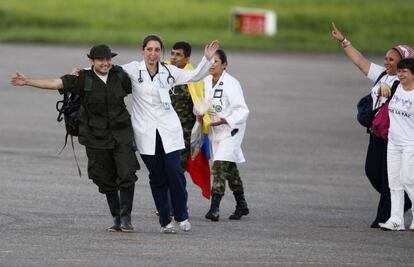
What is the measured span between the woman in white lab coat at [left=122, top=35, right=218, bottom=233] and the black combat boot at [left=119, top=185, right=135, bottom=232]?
1.10 feet

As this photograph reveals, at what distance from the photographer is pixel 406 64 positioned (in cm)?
1319

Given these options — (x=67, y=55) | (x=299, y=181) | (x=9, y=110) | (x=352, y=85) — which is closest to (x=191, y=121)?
(x=299, y=181)

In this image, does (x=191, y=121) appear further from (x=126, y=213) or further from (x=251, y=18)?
(x=251, y=18)

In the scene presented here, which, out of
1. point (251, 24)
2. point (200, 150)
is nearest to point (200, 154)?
point (200, 150)

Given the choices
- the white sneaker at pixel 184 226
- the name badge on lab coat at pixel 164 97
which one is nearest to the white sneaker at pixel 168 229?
the white sneaker at pixel 184 226

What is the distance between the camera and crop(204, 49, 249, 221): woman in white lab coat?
14219 millimetres

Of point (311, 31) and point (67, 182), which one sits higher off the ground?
point (67, 182)

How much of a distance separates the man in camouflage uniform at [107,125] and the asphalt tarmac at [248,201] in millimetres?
540

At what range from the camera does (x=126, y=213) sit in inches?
494

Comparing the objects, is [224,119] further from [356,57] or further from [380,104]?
[380,104]

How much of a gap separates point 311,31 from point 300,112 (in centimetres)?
2984

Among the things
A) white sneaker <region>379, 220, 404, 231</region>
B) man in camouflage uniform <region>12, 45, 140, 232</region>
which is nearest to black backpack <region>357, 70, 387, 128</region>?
white sneaker <region>379, 220, 404, 231</region>

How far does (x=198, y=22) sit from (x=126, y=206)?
150 feet

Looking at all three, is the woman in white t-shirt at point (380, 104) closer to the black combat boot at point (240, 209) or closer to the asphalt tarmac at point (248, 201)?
the asphalt tarmac at point (248, 201)
